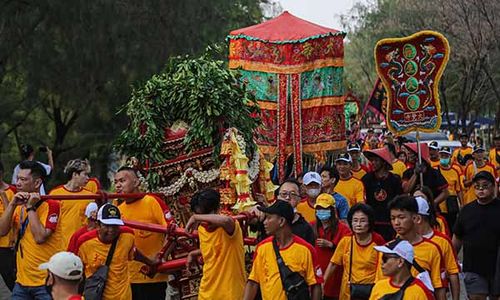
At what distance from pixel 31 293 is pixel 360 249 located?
116 inches

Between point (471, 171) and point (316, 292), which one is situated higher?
point (471, 171)

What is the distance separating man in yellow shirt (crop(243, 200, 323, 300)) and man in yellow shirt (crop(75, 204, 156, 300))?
1.10 m

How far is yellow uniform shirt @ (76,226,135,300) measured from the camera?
26.3 feet

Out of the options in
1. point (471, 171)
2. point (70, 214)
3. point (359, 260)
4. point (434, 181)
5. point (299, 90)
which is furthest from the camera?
point (471, 171)

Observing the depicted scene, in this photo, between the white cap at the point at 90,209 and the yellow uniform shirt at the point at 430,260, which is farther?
the white cap at the point at 90,209

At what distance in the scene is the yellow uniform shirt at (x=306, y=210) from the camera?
33.7 ft

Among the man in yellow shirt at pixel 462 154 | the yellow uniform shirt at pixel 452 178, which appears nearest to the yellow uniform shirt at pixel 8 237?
the yellow uniform shirt at pixel 452 178

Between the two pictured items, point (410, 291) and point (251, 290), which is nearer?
point (410, 291)

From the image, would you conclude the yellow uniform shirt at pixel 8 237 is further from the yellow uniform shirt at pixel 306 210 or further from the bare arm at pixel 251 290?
the bare arm at pixel 251 290

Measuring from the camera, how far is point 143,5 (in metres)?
25.2

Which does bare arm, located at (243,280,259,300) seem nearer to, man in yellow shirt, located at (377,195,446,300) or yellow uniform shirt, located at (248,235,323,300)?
yellow uniform shirt, located at (248,235,323,300)

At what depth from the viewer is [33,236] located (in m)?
8.64

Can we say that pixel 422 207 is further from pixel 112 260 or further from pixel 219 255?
pixel 112 260

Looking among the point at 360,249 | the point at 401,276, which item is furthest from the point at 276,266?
the point at 401,276
